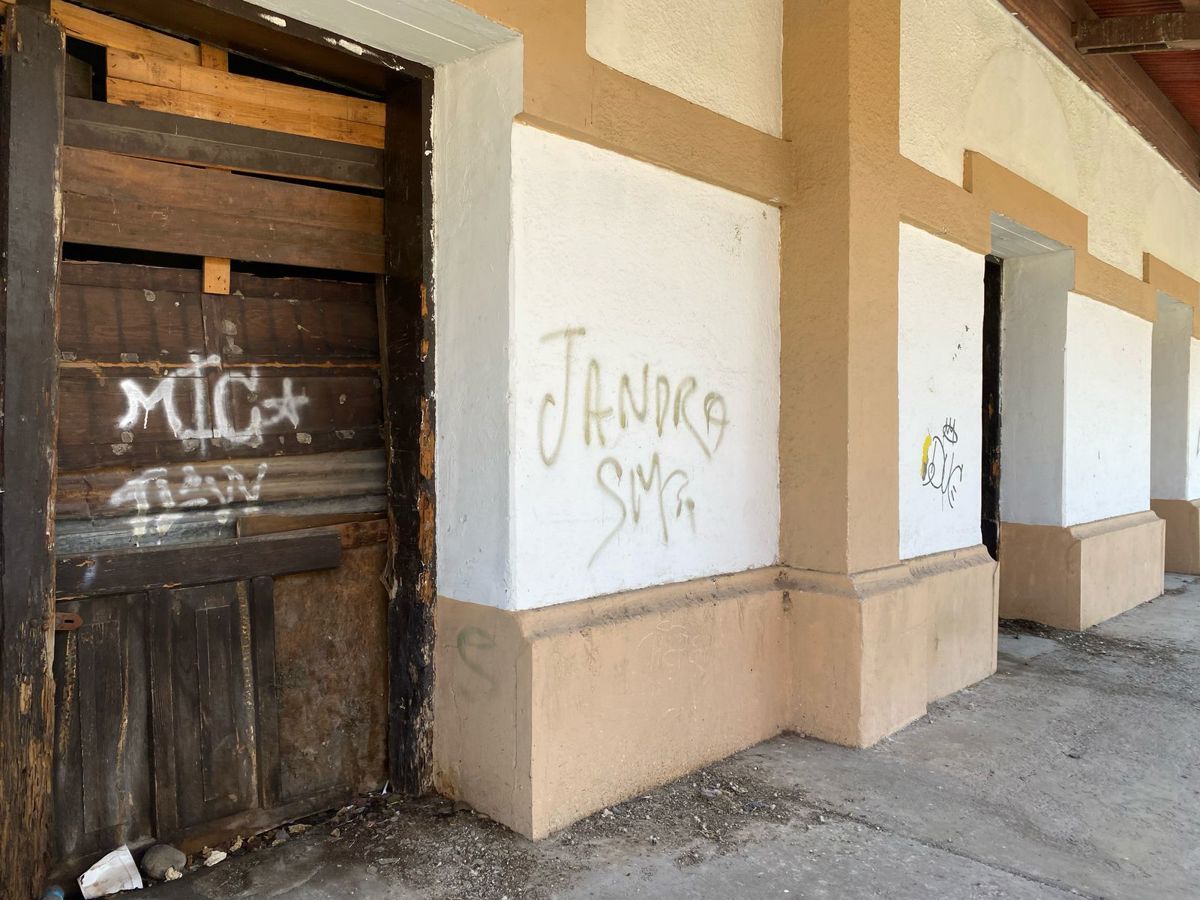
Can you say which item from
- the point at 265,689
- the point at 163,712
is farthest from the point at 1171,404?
the point at 163,712

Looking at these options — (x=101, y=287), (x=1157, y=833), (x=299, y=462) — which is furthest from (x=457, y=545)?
(x=1157, y=833)

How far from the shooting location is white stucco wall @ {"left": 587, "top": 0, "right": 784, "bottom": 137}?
10.9ft

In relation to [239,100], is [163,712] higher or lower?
lower

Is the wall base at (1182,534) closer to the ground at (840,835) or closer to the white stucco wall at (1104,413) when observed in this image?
the white stucco wall at (1104,413)

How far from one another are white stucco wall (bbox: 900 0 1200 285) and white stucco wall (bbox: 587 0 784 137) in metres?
0.89

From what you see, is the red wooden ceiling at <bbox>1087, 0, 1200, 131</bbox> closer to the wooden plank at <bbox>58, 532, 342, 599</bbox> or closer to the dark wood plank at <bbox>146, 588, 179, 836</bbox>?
the wooden plank at <bbox>58, 532, 342, 599</bbox>

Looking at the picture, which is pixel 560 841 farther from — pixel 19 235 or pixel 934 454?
pixel 934 454

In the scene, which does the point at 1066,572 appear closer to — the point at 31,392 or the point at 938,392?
the point at 938,392

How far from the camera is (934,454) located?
15.8 ft

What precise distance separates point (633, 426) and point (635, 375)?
0.20m

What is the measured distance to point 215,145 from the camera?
287cm

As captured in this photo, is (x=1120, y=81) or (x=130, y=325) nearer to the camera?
(x=130, y=325)

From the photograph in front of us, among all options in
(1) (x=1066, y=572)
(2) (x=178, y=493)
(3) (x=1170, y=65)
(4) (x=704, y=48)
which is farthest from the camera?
(3) (x=1170, y=65)

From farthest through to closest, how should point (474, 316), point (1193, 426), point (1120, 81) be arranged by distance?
point (1193, 426) < point (1120, 81) < point (474, 316)
